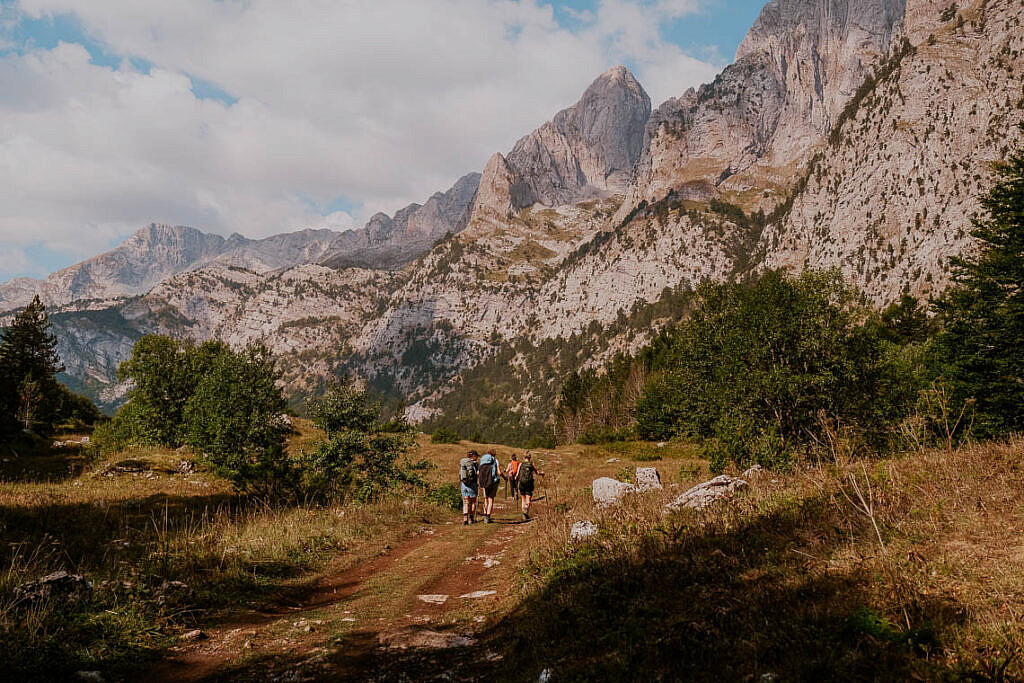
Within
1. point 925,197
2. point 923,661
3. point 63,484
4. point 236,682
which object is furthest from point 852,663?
point 925,197

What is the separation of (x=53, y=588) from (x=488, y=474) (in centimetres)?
1378

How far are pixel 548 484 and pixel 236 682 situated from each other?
30.2 metres

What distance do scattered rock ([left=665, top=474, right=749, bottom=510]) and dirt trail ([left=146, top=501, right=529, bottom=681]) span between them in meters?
4.49

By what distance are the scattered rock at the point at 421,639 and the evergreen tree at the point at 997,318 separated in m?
32.2

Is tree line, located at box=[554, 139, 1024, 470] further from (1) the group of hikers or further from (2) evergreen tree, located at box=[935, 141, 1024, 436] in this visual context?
(1) the group of hikers

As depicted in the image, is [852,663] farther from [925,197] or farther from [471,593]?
[925,197]

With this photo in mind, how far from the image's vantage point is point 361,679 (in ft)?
21.1

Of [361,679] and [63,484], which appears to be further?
[63,484]

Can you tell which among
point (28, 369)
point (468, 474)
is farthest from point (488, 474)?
point (28, 369)

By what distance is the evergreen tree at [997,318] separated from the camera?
91.2 ft

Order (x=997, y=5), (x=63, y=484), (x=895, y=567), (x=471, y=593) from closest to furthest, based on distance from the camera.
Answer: (x=895, y=567) < (x=471, y=593) < (x=63, y=484) < (x=997, y=5)

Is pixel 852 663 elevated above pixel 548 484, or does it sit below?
above

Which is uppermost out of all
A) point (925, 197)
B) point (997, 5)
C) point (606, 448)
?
point (997, 5)

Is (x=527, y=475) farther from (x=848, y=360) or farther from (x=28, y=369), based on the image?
(x=28, y=369)
